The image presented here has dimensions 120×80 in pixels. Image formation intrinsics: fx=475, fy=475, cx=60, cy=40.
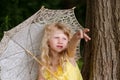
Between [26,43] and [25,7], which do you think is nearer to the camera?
[26,43]

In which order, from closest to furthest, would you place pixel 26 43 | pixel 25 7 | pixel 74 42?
pixel 74 42, pixel 26 43, pixel 25 7

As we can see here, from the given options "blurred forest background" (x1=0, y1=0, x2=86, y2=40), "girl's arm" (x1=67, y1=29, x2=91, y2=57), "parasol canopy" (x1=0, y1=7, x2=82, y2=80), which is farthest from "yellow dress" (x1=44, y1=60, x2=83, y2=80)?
"blurred forest background" (x1=0, y1=0, x2=86, y2=40)

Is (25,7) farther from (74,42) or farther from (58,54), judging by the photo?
(74,42)

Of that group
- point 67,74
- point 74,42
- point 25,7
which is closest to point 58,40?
point 74,42

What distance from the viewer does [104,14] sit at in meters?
4.53

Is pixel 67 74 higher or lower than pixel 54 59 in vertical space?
lower

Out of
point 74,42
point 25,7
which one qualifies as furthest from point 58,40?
point 25,7

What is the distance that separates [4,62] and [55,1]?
14.5 ft

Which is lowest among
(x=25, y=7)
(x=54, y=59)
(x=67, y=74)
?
(x=67, y=74)

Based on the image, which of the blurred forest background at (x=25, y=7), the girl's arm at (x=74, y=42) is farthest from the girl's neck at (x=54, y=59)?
the blurred forest background at (x=25, y=7)

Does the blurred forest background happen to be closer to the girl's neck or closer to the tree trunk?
the girl's neck

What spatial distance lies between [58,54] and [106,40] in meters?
0.48

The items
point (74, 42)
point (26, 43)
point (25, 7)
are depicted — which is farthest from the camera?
point (25, 7)

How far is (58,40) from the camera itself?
14.6 ft
